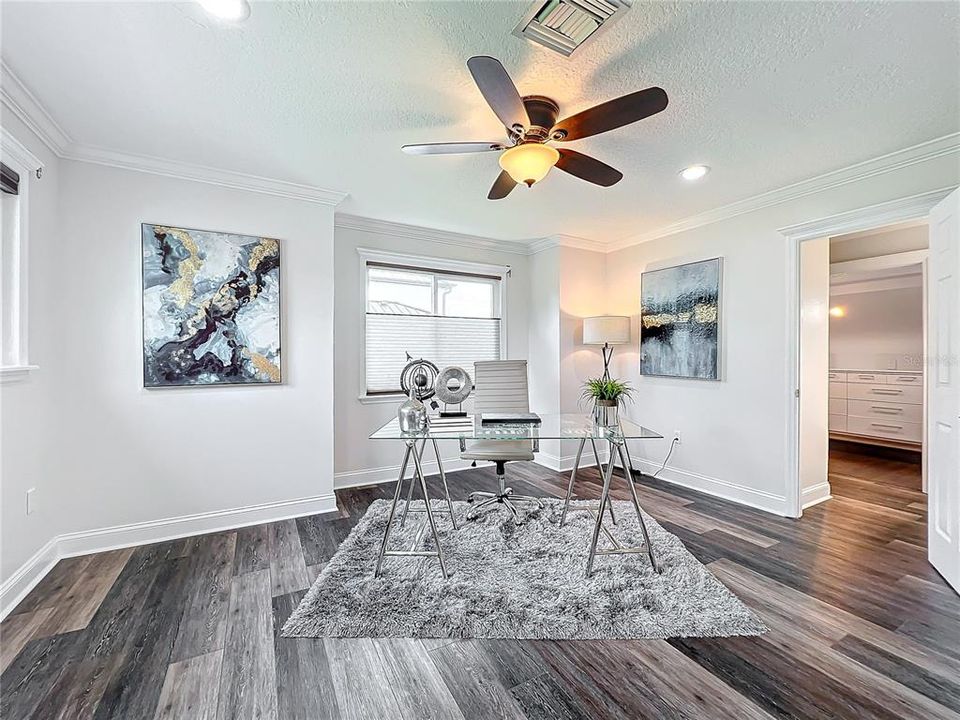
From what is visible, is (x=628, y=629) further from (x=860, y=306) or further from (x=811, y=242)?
(x=860, y=306)

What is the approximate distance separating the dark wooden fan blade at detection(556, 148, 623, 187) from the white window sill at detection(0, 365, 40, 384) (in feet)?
9.39

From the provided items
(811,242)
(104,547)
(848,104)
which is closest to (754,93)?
(848,104)

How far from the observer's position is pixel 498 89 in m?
1.60

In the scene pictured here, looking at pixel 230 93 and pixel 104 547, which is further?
pixel 104 547

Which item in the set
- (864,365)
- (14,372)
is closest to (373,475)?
(14,372)

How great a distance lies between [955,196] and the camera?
221 cm

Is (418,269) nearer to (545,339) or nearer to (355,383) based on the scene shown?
(355,383)

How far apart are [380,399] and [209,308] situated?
5.46 ft

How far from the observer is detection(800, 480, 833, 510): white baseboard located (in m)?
3.45

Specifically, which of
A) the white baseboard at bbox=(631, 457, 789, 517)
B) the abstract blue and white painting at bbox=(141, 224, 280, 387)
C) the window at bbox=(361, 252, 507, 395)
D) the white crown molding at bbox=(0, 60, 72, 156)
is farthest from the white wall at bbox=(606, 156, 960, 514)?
the white crown molding at bbox=(0, 60, 72, 156)

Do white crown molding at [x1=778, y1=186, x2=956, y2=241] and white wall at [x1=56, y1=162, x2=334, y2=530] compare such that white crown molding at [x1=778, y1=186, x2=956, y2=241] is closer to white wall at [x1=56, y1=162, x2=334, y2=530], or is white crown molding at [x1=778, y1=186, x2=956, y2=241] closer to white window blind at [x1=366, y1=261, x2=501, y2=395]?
white window blind at [x1=366, y1=261, x2=501, y2=395]

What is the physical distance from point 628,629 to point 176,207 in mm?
3621

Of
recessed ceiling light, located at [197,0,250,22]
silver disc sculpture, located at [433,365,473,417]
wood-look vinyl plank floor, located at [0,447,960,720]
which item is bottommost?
wood-look vinyl plank floor, located at [0,447,960,720]

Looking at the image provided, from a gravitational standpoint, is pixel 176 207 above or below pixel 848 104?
below
